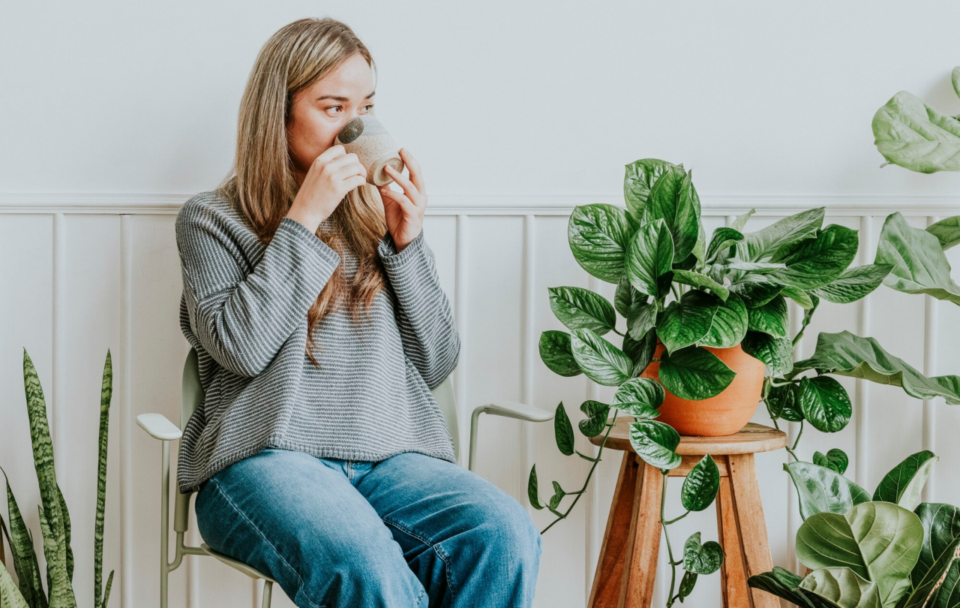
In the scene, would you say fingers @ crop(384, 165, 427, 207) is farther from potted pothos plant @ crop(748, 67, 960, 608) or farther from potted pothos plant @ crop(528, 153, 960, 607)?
potted pothos plant @ crop(748, 67, 960, 608)

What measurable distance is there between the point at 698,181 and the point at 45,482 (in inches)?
55.5

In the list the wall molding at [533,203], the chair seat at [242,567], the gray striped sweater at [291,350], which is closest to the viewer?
the chair seat at [242,567]

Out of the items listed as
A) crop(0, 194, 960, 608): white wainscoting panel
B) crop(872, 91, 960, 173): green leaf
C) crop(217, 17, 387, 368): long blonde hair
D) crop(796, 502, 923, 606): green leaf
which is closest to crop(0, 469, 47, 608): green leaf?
crop(0, 194, 960, 608): white wainscoting panel

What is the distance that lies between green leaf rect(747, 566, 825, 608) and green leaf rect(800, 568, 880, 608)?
23 mm

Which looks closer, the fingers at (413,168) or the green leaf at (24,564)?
the fingers at (413,168)

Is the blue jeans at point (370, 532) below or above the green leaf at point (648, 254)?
below

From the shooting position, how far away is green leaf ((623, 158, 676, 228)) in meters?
1.23

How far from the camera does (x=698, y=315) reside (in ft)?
3.59

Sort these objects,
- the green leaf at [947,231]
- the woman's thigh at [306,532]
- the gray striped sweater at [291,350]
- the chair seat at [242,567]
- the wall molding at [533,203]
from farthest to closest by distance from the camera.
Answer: the wall molding at [533,203]
the green leaf at [947,231]
the gray striped sweater at [291,350]
the chair seat at [242,567]
the woman's thigh at [306,532]

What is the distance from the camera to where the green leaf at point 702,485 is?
1128 millimetres

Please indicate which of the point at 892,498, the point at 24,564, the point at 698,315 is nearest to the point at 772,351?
the point at 698,315

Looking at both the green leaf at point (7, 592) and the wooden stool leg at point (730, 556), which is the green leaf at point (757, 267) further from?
the green leaf at point (7, 592)

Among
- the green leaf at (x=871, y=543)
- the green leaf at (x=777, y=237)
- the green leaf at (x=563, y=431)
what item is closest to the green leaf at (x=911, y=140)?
the green leaf at (x=777, y=237)

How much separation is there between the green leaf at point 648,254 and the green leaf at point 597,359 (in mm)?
110
